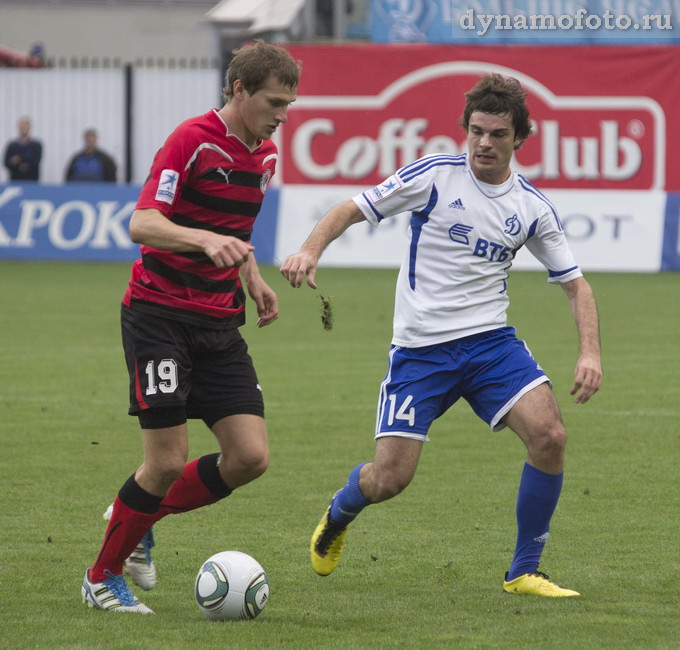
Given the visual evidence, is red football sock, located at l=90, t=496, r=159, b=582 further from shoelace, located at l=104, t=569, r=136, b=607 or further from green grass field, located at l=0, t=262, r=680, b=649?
green grass field, located at l=0, t=262, r=680, b=649

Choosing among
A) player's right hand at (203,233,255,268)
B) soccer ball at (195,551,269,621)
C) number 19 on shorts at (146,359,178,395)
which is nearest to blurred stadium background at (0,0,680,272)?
number 19 on shorts at (146,359,178,395)

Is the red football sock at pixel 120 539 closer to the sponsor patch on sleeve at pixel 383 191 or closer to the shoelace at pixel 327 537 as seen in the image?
the shoelace at pixel 327 537

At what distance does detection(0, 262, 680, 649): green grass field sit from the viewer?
5.01 metres

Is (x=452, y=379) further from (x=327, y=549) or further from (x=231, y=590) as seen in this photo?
(x=231, y=590)

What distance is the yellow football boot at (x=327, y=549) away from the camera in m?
5.77

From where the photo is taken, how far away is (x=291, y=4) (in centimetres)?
2547

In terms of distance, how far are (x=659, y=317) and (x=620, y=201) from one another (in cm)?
490

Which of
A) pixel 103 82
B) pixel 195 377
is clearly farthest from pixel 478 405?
pixel 103 82

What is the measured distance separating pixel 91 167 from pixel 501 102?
17.8 metres

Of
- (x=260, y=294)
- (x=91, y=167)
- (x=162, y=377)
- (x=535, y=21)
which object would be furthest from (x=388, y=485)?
(x=91, y=167)

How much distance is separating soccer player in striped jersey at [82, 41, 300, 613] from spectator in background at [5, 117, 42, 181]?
1859cm

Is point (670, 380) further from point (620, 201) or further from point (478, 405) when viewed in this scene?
point (620, 201)

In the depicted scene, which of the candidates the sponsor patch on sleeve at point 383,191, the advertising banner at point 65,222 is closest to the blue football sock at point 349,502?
the sponsor patch on sleeve at point 383,191

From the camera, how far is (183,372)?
532cm
